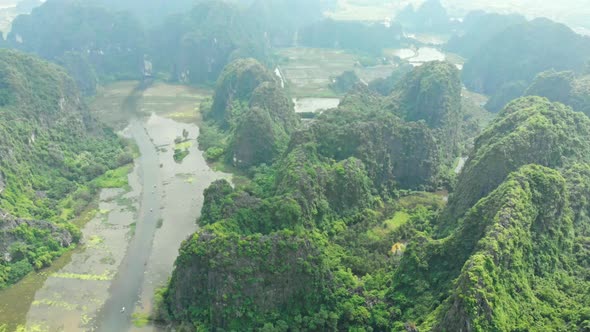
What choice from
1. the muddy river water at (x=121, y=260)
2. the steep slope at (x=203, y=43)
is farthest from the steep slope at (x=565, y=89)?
the steep slope at (x=203, y=43)

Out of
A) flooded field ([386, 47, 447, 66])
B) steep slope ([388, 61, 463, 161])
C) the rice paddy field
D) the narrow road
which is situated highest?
steep slope ([388, 61, 463, 161])

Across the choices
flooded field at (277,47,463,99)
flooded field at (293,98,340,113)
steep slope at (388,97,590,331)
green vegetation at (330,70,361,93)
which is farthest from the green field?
steep slope at (388,97,590,331)

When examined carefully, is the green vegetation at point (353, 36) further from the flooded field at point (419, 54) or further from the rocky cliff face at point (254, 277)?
the rocky cliff face at point (254, 277)

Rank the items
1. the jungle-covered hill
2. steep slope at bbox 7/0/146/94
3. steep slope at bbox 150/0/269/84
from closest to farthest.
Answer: the jungle-covered hill < steep slope at bbox 150/0/269/84 < steep slope at bbox 7/0/146/94

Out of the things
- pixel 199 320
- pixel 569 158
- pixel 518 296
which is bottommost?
pixel 199 320

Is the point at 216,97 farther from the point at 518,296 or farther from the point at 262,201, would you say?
the point at 518,296

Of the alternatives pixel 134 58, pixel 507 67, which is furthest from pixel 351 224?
pixel 134 58

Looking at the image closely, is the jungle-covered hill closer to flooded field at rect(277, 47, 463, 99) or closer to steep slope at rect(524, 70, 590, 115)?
steep slope at rect(524, 70, 590, 115)
